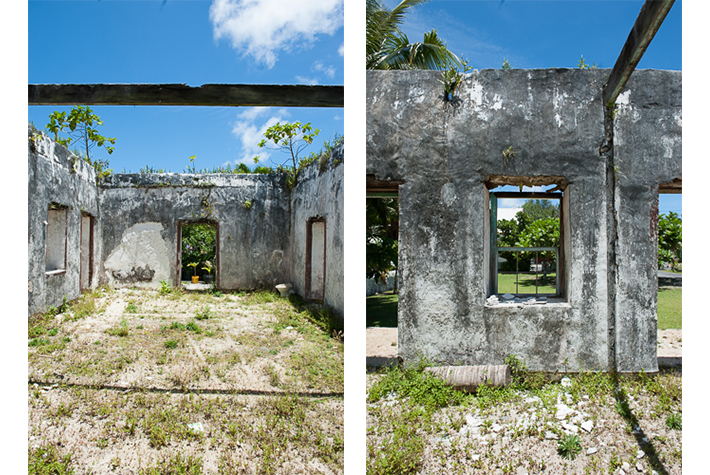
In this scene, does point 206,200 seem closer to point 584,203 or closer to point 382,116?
point 382,116

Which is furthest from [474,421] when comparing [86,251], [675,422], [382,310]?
[86,251]

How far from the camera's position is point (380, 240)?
7.23 meters

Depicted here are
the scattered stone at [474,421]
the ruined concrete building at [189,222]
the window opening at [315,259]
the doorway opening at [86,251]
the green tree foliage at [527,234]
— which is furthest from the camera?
the green tree foliage at [527,234]

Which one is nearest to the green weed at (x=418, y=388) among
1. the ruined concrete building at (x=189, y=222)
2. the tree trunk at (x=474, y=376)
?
the tree trunk at (x=474, y=376)

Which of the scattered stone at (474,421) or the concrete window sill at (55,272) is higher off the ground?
the concrete window sill at (55,272)

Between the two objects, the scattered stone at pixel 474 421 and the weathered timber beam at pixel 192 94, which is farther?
the scattered stone at pixel 474 421

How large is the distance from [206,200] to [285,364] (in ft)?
21.2

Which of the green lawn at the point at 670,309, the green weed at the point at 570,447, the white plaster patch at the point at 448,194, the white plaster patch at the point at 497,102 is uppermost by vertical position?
the white plaster patch at the point at 497,102

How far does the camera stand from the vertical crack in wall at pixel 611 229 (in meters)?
3.82

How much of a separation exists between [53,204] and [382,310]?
22.9 feet

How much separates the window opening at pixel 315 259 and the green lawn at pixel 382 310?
1268 millimetres

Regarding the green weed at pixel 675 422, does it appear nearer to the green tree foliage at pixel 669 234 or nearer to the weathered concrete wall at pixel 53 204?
the weathered concrete wall at pixel 53 204

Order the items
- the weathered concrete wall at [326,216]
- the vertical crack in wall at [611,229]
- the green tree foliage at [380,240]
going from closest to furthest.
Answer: the vertical crack in wall at [611,229] → the weathered concrete wall at [326,216] → the green tree foliage at [380,240]

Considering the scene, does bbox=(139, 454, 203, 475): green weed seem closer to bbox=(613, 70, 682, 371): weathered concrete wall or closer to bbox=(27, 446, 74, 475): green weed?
bbox=(27, 446, 74, 475): green weed
